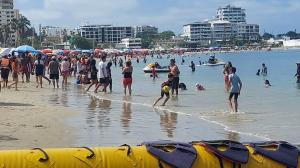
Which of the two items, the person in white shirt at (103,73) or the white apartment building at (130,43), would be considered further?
the white apartment building at (130,43)

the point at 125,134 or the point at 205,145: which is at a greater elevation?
the point at 205,145

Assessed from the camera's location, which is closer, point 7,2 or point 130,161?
point 130,161

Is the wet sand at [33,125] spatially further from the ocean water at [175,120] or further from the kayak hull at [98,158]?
the kayak hull at [98,158]

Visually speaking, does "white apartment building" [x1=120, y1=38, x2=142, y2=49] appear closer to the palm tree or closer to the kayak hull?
the palm tree

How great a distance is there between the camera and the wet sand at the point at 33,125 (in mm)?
8617

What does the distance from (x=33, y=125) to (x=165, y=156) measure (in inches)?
240

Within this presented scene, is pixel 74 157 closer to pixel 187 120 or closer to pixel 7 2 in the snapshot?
pixel 187 120

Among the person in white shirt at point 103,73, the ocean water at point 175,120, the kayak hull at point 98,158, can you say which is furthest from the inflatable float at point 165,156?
the person in white shirt at point 103,73

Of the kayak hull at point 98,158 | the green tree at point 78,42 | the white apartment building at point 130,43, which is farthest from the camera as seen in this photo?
the white apartment building at point 130,43

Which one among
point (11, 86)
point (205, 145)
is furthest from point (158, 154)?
point (11, 86)

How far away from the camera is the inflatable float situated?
4672 millimetres

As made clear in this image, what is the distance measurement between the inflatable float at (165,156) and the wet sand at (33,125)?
11.1 feet

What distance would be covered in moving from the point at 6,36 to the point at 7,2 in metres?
65.2

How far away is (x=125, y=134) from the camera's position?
1005 centimetres
